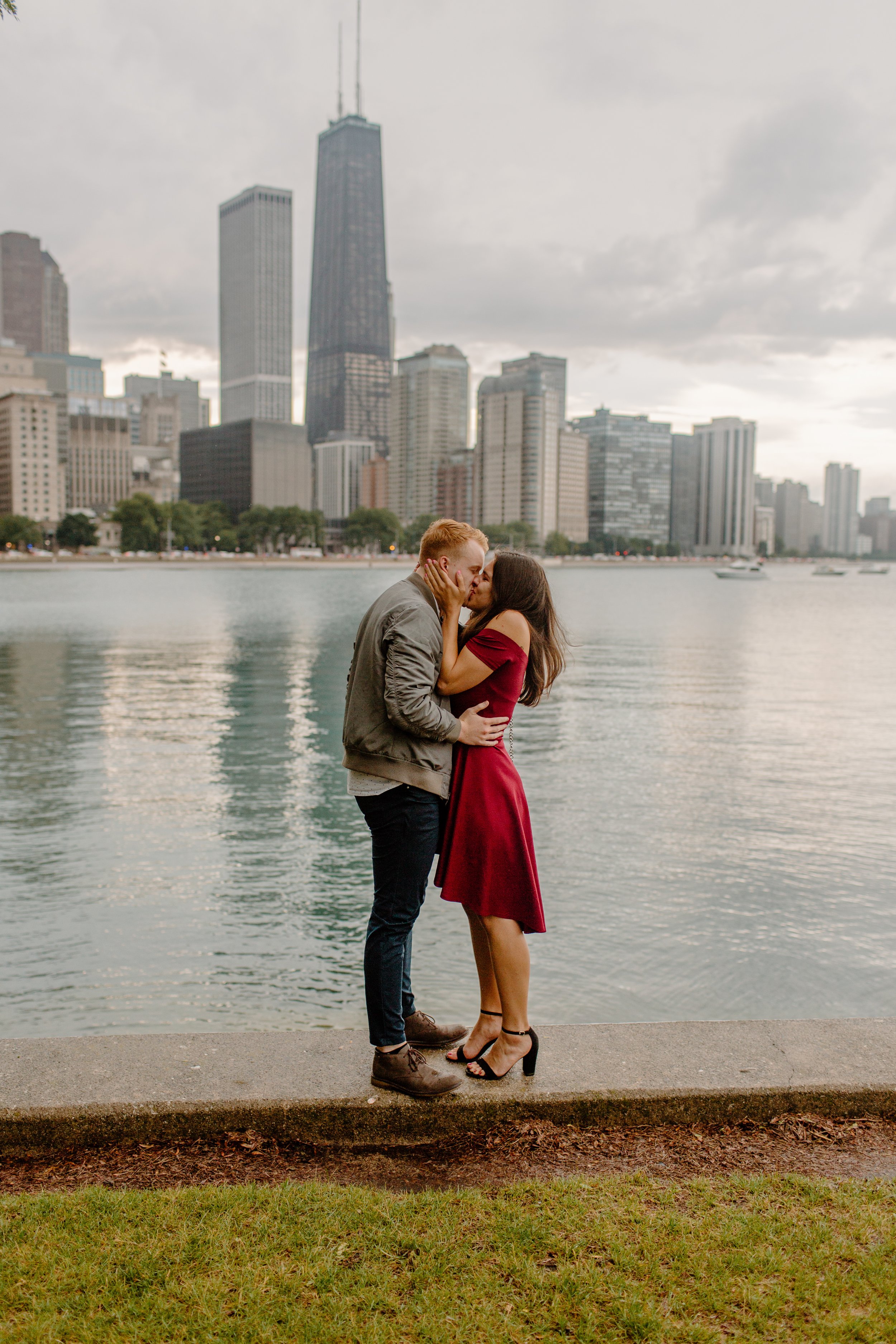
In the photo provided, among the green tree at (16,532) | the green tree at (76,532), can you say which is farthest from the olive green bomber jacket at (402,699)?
the green tree at (76,532)

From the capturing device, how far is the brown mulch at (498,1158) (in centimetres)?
422

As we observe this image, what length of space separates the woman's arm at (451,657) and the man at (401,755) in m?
0.03

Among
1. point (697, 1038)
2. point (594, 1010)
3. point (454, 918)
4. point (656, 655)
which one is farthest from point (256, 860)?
point (656, 655)

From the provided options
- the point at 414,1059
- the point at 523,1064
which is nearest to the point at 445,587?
the point at 414,1059

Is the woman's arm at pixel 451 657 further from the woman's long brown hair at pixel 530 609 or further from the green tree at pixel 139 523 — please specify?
the green tree at pixel 139 523

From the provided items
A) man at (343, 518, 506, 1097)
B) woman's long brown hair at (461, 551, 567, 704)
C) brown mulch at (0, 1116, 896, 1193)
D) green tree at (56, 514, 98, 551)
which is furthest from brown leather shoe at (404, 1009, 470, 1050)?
green tree at (56, 514, 98, 551)

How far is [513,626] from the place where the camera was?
15.1ft

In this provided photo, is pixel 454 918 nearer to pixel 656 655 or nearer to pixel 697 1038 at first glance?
pixel 697 1038

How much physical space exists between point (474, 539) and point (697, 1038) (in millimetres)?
2627

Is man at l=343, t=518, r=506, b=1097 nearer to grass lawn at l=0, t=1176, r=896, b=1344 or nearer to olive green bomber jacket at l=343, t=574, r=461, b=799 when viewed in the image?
olive green bomber jacket at l=343, t=574, r=461, b=799

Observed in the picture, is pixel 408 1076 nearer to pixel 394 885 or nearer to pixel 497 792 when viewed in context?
pixel 394 885

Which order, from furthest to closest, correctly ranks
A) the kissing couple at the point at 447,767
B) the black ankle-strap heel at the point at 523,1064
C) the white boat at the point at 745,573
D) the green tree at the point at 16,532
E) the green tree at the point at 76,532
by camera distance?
the green tree at the point at 76,532 → the green tree at the point at 16,532 → the white boat at the point at 745,573 → the black ankle-strap heel at the point at 523,1064 → the kissing couple at the point at 447,767

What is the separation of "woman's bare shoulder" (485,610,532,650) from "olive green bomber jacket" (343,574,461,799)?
0.79ft

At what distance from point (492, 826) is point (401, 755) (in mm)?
532
